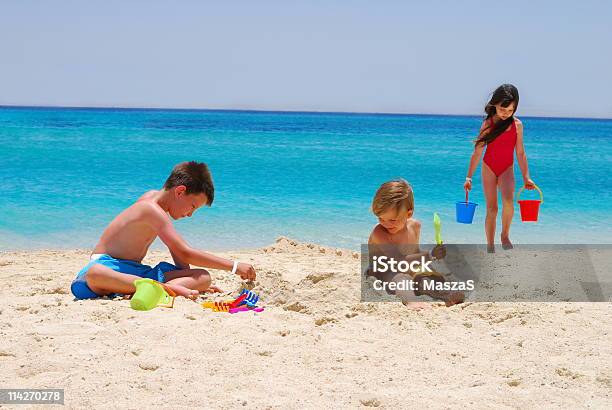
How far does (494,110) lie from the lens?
17.5 ft

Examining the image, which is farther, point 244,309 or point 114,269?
point 114,269

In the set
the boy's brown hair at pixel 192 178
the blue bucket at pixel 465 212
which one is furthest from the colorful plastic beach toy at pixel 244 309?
the blue bucket at pixel 465 212

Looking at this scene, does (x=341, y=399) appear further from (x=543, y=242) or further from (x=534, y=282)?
(x=543, y=242)

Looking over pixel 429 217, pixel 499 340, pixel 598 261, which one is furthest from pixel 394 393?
pixel 429 217

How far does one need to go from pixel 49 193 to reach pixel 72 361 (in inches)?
372

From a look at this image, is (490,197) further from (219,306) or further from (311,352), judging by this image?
(311,352)

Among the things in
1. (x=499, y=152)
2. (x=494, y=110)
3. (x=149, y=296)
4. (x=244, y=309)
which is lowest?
(x=244, y=309)

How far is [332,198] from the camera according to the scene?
11.7m

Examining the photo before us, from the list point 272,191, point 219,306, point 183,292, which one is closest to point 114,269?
point 183,292

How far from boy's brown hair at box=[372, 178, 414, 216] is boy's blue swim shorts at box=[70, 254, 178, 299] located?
4.53ft

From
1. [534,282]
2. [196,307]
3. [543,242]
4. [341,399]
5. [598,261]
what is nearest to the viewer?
[341,399]

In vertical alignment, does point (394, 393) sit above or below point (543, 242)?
above

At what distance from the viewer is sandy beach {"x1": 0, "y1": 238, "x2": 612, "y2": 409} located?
2639 millimetres

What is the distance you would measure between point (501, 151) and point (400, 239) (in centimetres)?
176
